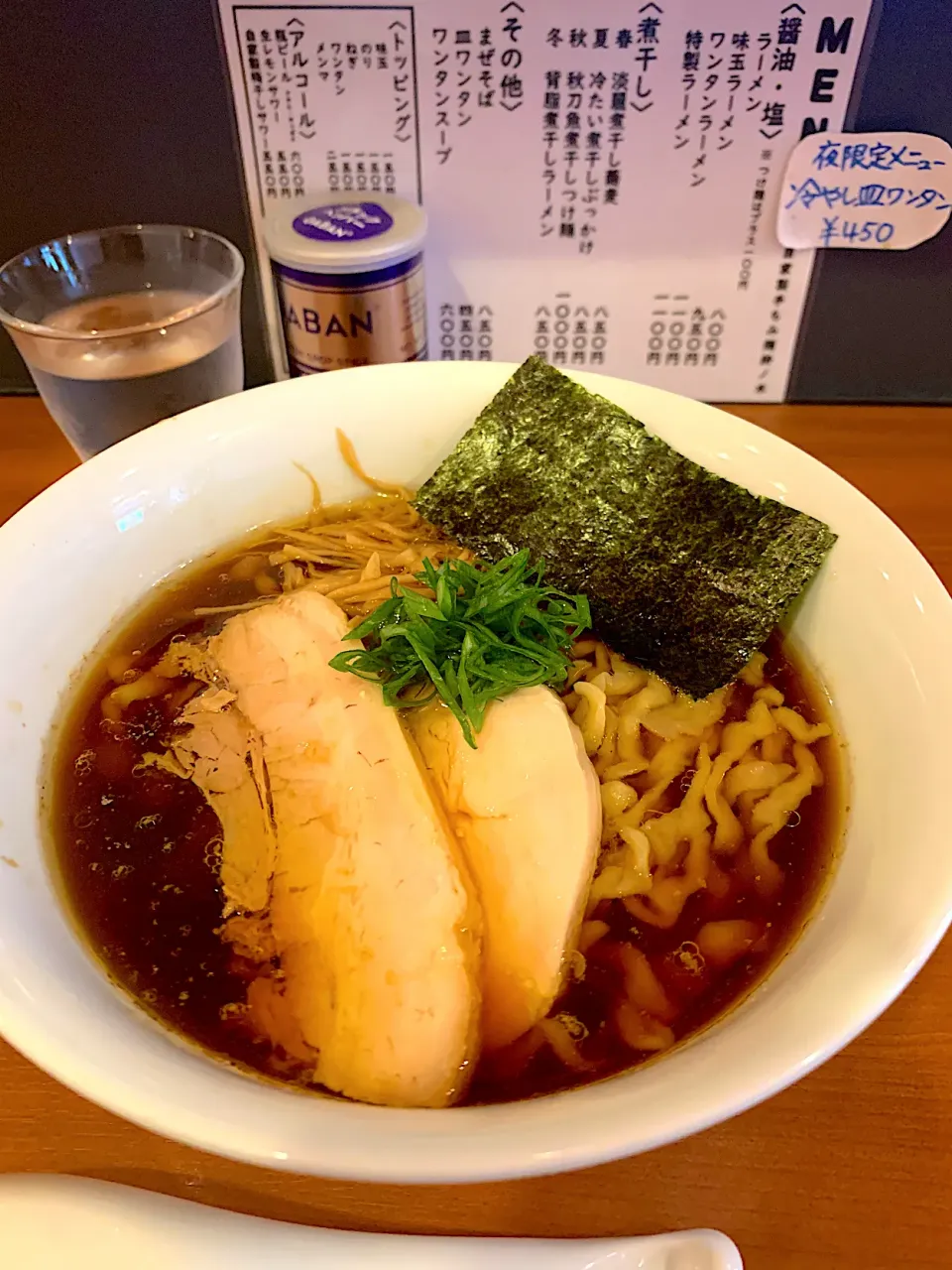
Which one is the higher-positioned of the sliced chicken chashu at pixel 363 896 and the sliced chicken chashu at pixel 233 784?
the sliced chicken chashu at pixel 363 896

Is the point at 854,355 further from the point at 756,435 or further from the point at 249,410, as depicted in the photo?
the point at 249,410

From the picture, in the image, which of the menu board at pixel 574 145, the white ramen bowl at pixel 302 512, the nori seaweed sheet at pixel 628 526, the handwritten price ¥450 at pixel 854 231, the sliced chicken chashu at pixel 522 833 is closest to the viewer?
the white ramen bowl at pixel 302 512

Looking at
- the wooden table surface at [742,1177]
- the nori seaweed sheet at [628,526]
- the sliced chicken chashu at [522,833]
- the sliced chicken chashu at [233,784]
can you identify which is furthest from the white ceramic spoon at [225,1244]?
the nori seaweed sheet at [628,526]

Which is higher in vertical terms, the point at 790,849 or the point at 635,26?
the point at 635,26

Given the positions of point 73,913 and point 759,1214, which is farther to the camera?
point 73,913

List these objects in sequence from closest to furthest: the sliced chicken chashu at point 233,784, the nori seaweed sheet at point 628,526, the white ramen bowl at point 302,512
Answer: the white ramen bowl at point 302,512 < the sliced chicken chashu at point 233,784 < the nori seaweed sheet at point 628,526

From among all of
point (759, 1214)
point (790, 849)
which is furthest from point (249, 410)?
point (759, 1214)

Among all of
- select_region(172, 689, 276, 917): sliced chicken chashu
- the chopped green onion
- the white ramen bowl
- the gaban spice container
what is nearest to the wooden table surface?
the white ramen bowl

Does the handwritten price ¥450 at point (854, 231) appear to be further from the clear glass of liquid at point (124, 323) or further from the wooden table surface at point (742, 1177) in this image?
the wooden table surface at point (742, 1177)
